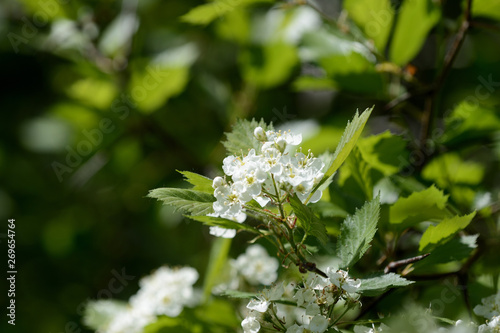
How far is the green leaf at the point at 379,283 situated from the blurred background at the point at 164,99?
531mm

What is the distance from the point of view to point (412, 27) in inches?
54.2

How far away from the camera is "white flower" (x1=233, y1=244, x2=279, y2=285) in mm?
1269

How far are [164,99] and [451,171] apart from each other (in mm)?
1118

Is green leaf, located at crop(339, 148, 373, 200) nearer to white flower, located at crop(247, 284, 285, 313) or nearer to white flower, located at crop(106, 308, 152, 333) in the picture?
white flower, located at crop(247, 284, 285, 313)

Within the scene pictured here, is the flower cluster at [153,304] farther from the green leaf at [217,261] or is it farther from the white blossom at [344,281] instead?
the white blossom at [344,281]

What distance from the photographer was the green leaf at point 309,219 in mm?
778

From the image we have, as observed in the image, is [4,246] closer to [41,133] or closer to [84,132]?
[41,133]

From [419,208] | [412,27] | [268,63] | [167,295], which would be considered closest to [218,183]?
[419,208]

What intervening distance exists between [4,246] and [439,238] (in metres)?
2.34

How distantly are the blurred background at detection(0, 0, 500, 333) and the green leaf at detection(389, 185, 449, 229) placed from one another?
31 centimetres

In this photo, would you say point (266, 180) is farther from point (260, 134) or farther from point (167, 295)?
point (167, 295)

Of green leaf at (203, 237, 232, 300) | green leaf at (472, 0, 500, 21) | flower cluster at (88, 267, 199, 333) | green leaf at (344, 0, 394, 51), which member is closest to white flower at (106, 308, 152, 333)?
flower cluster at (88, 267, 199, 333)

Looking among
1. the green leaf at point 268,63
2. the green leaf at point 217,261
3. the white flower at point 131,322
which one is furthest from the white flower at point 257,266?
the green leaf at point 268,63

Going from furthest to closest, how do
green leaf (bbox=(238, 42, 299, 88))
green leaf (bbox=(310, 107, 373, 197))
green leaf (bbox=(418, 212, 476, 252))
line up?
green leaf (bbox=(238, 42, 299, 88)), green leaf (bbox=(418, 212, 476, 252)), green leaf (bbox=(310, 107, 373, 197))
